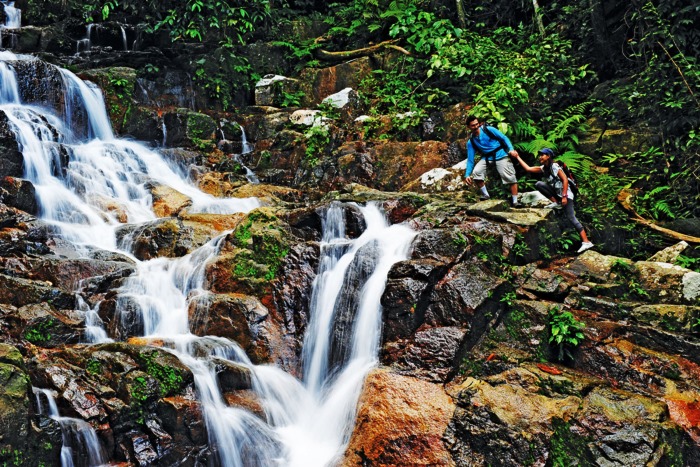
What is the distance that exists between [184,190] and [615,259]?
902cm

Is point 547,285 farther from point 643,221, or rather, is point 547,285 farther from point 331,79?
point 331,79

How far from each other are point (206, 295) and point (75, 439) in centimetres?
294

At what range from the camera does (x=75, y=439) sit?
5.44 meters

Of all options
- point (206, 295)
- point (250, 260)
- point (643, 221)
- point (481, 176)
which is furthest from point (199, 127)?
point (643, 221)

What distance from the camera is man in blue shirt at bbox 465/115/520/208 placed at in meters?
9.50

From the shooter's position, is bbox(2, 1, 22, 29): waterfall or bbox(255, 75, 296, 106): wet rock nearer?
bbox(255, 75, 296, 106): wet rock

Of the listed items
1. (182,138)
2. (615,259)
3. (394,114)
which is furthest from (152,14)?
(615,259)

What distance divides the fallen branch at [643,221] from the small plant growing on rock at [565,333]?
3136 mm

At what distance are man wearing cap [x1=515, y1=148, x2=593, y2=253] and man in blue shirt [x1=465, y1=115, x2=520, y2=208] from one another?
614 millimetres

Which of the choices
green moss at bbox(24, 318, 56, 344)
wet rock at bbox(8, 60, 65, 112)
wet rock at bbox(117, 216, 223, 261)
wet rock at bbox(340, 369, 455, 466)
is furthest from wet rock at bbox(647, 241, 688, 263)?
wet rock at bbox(8, 60, 65, 112)

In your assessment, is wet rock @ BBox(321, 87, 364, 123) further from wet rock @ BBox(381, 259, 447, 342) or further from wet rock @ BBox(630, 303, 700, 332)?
wet rock @ BBox(630, 303, 700, 332)

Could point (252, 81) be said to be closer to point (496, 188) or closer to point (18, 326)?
point (496, 188)

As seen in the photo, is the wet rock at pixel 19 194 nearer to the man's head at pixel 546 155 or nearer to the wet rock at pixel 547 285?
the wet rock at pixel 547 285

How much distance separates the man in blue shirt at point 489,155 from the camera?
9500 millimetres
